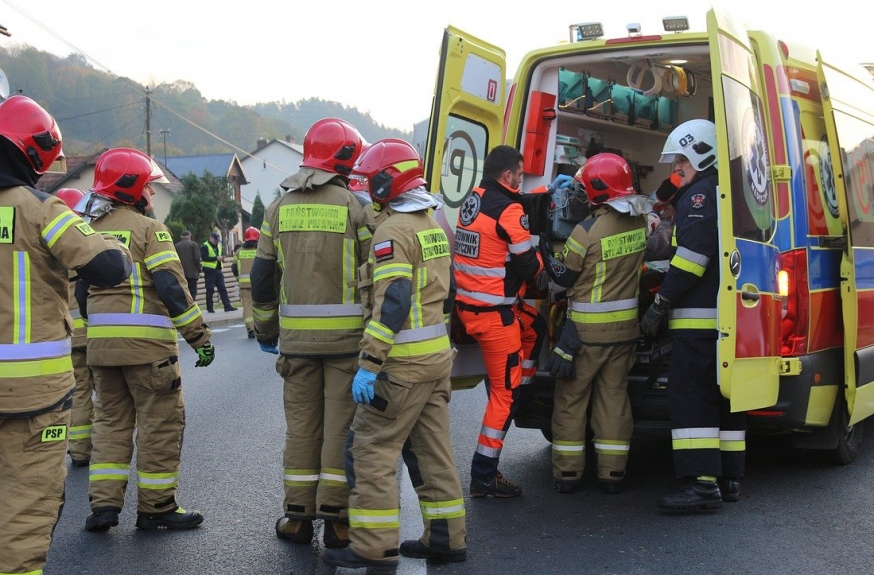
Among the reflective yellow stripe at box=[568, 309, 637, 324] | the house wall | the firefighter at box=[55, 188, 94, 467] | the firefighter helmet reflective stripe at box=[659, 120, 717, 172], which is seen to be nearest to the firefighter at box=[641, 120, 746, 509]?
the firefighter helmet reflective stripe at box=[659, 120, 717, 172]

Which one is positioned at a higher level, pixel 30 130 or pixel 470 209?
pixel 30 130

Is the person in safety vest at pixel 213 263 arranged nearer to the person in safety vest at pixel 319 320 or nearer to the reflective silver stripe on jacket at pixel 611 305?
the reflective silver stripe on jacket at pixel 611 305

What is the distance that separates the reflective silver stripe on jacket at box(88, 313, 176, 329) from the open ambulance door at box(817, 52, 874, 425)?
3805 millimetres

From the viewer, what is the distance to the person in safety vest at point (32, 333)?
355 cm

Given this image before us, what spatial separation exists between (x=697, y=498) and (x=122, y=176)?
3.49m

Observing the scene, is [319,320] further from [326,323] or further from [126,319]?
[126,319]

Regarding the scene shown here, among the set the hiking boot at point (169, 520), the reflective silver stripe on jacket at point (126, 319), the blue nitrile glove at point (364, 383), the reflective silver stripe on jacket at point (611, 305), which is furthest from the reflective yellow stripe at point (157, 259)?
the reflective silver stripe on jacket at point (611, 305)

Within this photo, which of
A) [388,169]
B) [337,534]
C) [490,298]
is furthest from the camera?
[490,298]

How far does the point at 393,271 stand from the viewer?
165 inches

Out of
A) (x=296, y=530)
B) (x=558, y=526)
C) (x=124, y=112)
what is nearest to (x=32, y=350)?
(x=296, y=530)

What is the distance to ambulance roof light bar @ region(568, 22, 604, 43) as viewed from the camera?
608cm

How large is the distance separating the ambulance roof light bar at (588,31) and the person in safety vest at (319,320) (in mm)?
2047

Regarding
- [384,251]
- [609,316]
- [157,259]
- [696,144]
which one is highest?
[696,144]

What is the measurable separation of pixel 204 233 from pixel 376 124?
68808 mm
